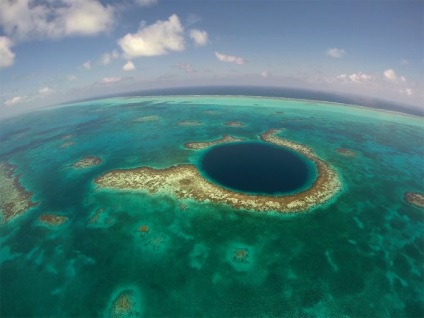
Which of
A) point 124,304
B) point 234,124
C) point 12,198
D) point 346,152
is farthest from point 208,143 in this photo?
point 124,304

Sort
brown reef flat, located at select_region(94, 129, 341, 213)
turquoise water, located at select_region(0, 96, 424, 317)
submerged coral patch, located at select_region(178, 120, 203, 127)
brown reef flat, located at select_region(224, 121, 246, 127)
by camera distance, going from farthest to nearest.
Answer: submerged coral patch, located at select_region(178, 120, 203, 127), brown reef flat, located at select_region(224, 121, 246, 127), brown reef flat, located at select_region(94, 129, 341, 213), turquoise water, located at select_region(0, 96, 424, 317)

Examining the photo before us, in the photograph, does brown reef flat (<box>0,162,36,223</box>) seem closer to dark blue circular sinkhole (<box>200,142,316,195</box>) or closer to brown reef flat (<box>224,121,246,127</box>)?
dark blue circular sinkhole (<box>200,142,316,195</box>)

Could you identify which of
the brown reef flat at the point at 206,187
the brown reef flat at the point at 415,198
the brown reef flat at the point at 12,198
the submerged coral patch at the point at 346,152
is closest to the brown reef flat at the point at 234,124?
the submerged coral patch at the point at 346,152

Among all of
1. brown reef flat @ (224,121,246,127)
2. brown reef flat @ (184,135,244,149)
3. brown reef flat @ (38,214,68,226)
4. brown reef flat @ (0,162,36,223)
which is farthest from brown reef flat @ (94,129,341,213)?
brown reef flat @ (224,121,246,127)

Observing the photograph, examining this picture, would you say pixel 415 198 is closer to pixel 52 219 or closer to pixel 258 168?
pixel 258 168

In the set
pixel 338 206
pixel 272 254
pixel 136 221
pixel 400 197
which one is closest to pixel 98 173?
pixel 136 221

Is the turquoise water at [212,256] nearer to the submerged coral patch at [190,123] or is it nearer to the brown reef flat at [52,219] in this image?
the brown reef flat at [52,219]

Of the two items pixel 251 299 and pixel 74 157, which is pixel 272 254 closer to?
pixel 251 299
